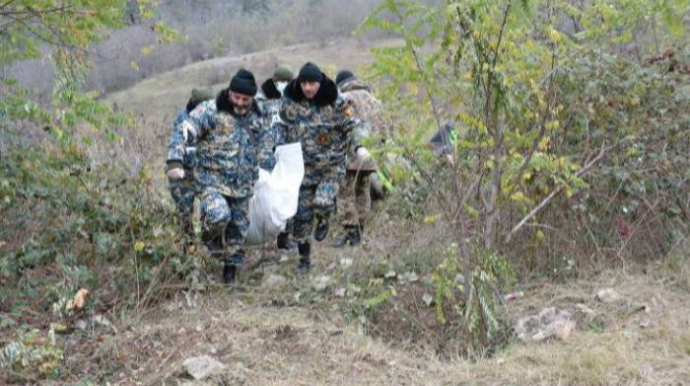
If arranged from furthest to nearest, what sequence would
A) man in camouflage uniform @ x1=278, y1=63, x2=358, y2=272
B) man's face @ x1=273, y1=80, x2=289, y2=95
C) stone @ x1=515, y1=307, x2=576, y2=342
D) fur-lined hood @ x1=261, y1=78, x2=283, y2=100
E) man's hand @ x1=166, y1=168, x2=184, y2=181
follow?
man's face @ x1=273, y1=80, x2=289, y2=95 → fur-lined hood @ x1=261, y1=78, x2=283, y2=100 → man in camouflage uniform @ x1=278, y1=63, x2=358, y2=272 → man's hand @ x1=166, y1=168, x2=184, y2=181 → stone @ x1=515, y1=307, x2=576, y2=342

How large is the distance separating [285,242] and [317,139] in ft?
3.58

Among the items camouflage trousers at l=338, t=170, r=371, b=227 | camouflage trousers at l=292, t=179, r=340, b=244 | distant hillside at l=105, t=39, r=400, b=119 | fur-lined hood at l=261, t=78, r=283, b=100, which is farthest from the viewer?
distant hillside at l=105, t=39, r=400, b=119

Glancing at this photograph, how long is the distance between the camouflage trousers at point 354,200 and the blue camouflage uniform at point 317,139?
42 centimetres

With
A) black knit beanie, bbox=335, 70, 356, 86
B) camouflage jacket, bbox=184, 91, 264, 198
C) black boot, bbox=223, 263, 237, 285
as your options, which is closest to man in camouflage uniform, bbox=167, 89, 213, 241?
camouflage jacket, bbox=184, 91, 264, 198

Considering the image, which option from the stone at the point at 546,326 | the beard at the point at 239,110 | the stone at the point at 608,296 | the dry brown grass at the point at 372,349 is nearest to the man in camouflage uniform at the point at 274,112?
the beard at the point at 239,110

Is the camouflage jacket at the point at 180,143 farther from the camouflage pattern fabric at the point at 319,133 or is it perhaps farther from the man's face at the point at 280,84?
the man's face at the point at 280,84

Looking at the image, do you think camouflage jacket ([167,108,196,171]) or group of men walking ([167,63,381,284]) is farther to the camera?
group of men walking ([167,63,381,284])

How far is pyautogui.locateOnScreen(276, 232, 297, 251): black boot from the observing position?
696cm

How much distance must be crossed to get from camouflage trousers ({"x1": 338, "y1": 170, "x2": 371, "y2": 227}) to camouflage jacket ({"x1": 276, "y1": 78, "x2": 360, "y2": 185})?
458 millimetres

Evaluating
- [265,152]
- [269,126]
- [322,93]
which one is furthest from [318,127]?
[265,152]

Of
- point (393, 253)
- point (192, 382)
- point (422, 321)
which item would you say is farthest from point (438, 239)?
point (192, 382)

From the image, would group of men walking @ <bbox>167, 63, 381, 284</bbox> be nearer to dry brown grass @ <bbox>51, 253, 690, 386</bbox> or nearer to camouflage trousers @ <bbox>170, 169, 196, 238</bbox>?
camouflage trousers @ <bbox>170, 169, 196, 238</bbox>

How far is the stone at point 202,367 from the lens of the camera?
4.29 meters

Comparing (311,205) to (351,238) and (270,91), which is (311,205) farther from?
(270,91)
